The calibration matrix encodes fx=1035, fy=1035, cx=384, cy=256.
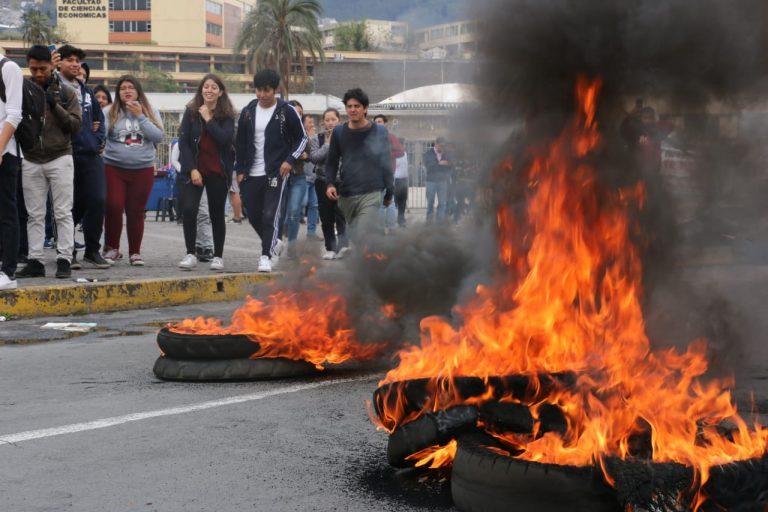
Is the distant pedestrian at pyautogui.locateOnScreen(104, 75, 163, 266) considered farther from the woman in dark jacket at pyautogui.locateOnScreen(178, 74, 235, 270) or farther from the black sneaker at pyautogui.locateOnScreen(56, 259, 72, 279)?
the black sneaker at pyautogui.locateOnScreen(56, 259, 72, 279)

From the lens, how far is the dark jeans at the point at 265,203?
33.3ft

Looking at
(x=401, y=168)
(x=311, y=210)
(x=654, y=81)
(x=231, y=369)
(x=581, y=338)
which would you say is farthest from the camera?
(x=401, y=168)

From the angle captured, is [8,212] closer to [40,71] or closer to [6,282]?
[6,282]

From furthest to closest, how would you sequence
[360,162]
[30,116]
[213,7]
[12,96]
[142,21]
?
[213,7]
[142,21]
[360,162]
[30,116]
[12,96]

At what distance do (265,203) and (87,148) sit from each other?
1.92 metres

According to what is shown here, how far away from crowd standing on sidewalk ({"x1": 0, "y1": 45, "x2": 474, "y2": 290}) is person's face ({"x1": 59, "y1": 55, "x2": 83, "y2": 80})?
0.01 metres

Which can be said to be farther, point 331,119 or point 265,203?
point 331,119

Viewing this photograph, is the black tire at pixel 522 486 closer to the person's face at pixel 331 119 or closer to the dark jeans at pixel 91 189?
the dark jeans at pixel 91 189

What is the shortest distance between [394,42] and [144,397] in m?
2.37

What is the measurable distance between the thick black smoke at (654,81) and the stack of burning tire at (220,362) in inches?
68.6

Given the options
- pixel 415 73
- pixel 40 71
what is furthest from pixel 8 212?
pixel 415 73

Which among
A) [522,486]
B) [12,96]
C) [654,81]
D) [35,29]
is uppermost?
[35,29]

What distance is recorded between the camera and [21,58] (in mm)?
105750

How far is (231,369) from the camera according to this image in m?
5.99
